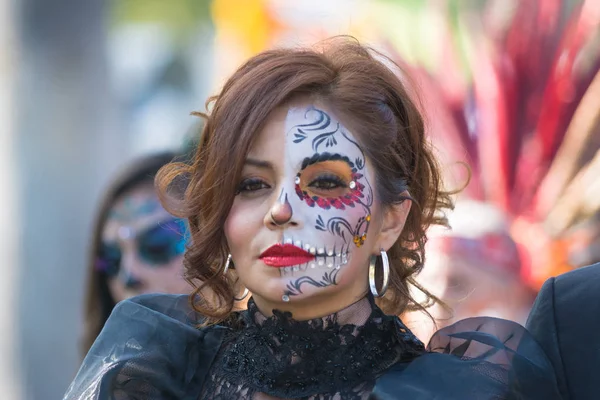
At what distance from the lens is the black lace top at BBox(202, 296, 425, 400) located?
219 cm

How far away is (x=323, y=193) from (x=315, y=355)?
371mm

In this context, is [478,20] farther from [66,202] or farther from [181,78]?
[66,202]

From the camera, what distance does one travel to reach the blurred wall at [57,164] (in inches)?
242

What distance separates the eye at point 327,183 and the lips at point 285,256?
16 centimetres

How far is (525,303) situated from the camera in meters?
4.55

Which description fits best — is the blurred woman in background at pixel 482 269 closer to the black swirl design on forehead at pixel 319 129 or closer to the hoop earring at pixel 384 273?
the hoop earring at pixel 384 273

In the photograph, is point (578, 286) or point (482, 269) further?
point (482, 269)

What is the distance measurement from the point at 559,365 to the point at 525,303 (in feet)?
7.92

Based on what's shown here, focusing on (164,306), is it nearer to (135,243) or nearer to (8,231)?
(135,243)

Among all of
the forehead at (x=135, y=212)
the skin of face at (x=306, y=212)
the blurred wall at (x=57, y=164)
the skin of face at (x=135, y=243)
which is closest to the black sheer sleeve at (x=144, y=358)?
the skin of face at (x=306, y=212)

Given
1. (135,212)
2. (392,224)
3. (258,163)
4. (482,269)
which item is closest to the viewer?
(258,163)

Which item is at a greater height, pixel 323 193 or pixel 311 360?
pixel 323 193

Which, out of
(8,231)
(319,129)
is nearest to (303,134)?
(319,129)

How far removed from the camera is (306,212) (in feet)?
7.27
